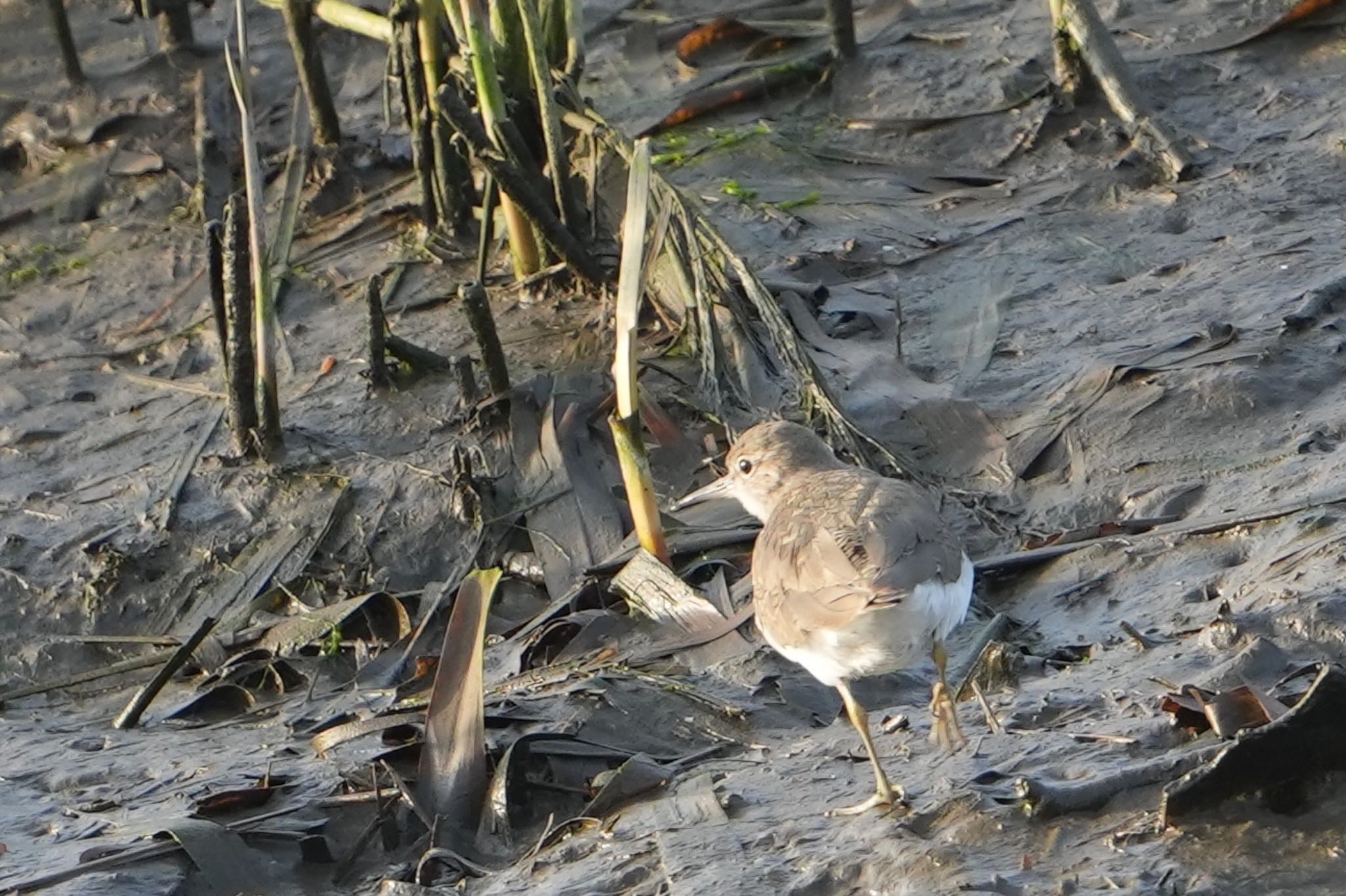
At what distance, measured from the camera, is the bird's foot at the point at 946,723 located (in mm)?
4938

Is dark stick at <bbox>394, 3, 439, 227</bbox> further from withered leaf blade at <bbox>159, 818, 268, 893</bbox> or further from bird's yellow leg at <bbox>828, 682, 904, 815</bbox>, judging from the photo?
bird's yellow leg at <bbox>828, 682, 904, 815</bbox>

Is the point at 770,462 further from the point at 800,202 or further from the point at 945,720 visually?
the point at 800,202

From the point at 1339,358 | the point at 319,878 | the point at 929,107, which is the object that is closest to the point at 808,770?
the point at 319,878

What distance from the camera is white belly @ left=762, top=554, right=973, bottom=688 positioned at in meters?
4.70

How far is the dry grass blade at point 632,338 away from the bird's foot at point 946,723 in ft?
5.47

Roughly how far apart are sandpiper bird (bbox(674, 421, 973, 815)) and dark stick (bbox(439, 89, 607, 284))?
2.54 m

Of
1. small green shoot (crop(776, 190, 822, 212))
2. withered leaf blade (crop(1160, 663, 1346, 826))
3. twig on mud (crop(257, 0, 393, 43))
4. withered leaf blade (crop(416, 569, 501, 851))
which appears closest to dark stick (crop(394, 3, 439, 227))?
twig on mud (crop(257, 0, 393, 43))

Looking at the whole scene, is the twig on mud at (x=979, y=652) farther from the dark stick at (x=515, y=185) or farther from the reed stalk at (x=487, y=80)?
the reed stalk at (x=487, y=80)

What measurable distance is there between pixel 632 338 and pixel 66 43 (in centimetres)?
570

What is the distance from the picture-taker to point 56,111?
33.9ft

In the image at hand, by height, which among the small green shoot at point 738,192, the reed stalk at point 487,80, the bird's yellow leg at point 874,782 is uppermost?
the reed stalk at point 487,80

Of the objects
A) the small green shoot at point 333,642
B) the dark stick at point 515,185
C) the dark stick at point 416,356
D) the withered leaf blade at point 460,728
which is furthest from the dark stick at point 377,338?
the withered leaf blade at point 460,728

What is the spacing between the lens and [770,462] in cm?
616

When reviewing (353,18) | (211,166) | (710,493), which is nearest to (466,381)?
(710,493)
